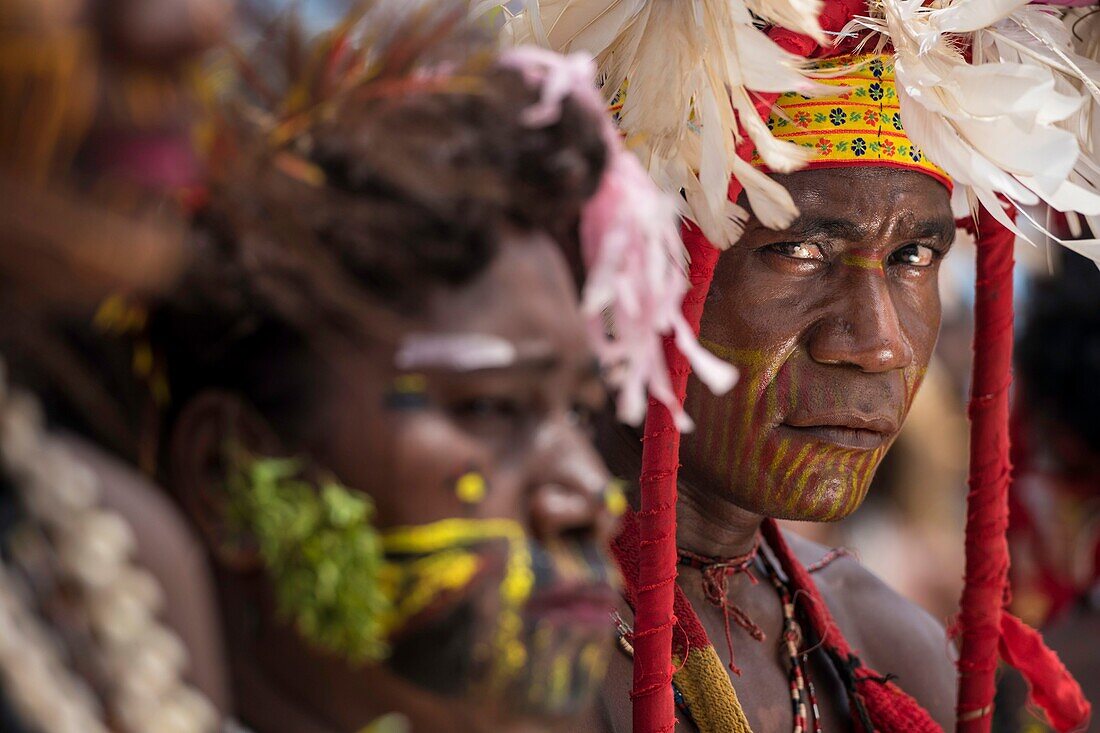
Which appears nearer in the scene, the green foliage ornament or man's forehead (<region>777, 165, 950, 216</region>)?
the green foliage ornament

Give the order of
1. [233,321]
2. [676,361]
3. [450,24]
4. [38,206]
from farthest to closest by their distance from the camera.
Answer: [676,361] → [450,24] → [233,321] → [38,206]

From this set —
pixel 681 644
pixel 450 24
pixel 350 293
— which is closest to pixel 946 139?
pixel 681 644

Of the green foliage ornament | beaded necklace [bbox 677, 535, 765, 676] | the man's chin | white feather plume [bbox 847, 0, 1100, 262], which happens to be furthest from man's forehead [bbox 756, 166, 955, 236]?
the green foliage ornament

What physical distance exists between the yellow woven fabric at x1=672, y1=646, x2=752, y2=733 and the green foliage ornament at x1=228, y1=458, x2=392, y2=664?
111cm

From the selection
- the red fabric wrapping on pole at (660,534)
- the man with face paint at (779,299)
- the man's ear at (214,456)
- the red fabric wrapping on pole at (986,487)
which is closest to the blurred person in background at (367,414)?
the man's ear at (214,456)

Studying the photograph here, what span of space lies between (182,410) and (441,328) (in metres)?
0.21

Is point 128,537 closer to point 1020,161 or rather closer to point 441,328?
point 441,328

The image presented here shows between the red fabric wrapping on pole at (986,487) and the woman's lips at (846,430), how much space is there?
0.41m

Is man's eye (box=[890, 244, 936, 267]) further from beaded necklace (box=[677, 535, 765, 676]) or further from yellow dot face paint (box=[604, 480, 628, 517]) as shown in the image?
yellow dot face paint (box=[604, 480, 628, 517])

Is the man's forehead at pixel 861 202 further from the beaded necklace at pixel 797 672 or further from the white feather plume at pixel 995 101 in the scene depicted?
the beaded necklace at pixel 797 672

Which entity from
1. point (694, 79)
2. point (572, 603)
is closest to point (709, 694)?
point (694, 79)

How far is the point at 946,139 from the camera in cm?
204

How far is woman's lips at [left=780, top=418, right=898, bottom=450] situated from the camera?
7.06 ft

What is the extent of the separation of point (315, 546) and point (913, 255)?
1405mm
